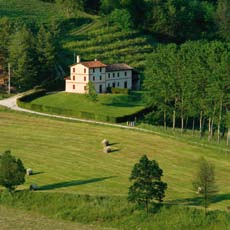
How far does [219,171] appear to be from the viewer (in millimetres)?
84000

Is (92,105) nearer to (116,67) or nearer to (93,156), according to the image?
(116,67)

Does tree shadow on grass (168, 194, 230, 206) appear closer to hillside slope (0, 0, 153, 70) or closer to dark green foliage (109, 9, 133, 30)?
hillside slope (0, 0, 153, 70)

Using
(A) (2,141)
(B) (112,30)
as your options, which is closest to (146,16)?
→ (B) (112,30)

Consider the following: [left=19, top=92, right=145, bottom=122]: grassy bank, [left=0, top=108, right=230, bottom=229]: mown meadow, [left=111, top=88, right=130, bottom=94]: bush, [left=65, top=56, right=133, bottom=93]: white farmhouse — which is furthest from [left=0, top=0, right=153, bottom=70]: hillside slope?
[left=0, top=108, right=230, bottom=229]: mown meadow

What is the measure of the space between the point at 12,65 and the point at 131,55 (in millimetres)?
35886

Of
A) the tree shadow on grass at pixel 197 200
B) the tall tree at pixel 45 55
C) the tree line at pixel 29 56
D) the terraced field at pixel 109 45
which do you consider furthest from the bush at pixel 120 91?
the tree shadow on grass at pixel 197 200

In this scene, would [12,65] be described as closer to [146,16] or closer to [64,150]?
[64,150]

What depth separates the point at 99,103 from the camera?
126625 mm

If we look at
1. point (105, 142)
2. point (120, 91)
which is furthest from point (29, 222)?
point (120, 91)

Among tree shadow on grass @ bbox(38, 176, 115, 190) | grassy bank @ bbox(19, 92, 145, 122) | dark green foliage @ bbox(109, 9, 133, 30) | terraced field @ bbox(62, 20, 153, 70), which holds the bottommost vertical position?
tree shadow on grass @ bbox(38, 176, 115, 190)

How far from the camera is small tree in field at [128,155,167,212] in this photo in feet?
225

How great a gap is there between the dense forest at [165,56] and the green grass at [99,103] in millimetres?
5154

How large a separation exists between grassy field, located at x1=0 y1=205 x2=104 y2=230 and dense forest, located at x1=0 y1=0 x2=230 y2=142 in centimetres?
4207

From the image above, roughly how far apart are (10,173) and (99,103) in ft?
178
